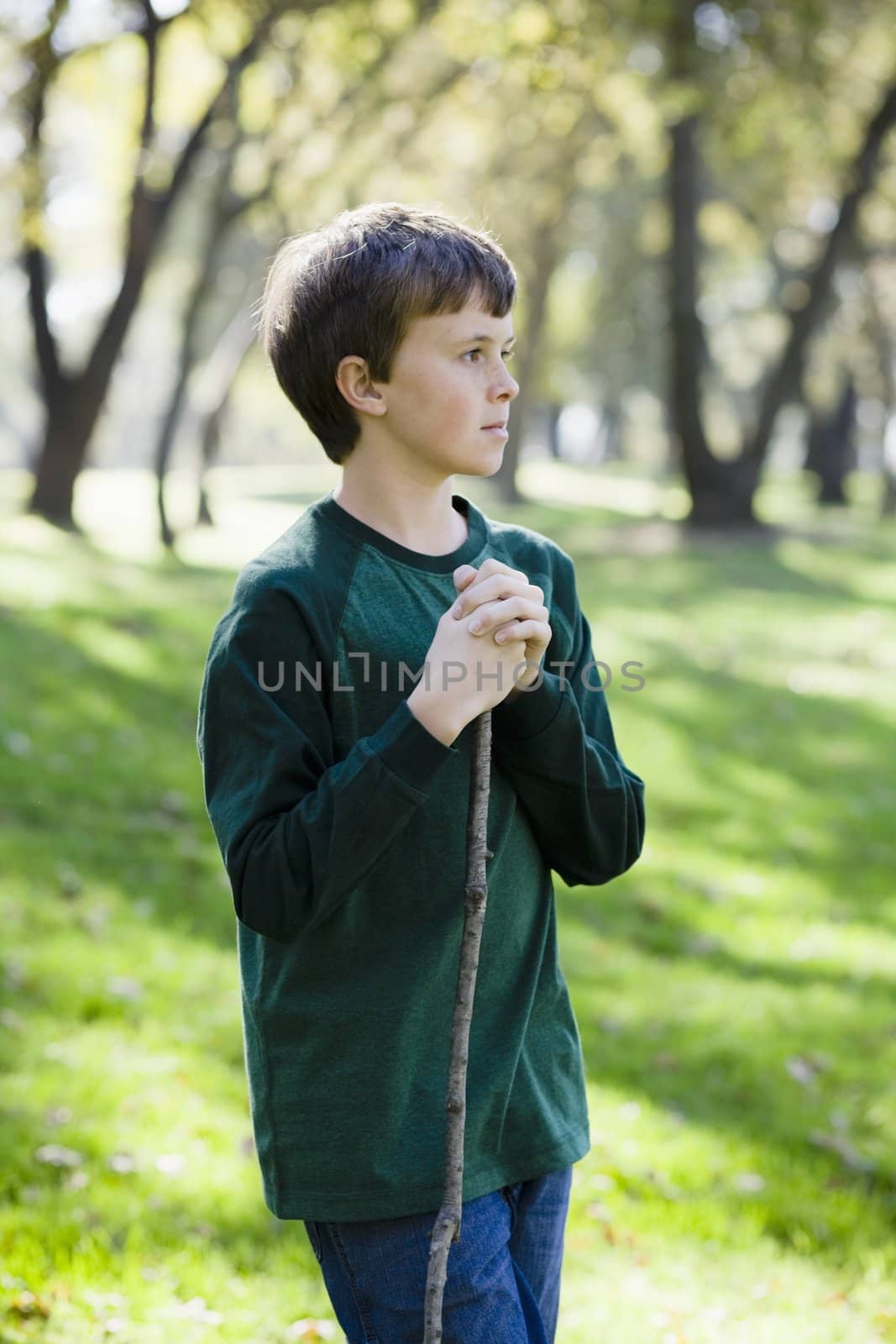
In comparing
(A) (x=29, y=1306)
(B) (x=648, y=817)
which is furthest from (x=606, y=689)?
(A) (x=29, y=1306)

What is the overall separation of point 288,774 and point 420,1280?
75cm

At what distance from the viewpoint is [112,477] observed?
4241 centimetres

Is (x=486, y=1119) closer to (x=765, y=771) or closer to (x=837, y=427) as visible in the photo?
(x=765, y=771)

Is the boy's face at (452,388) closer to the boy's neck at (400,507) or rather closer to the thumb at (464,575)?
the boy's neck at (400,507)

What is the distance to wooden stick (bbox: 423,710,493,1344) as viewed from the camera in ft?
6.44

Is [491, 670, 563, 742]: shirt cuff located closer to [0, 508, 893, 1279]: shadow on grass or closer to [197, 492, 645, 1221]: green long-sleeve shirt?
[197, 492, 645, 1221]: green long-sleeve shirt

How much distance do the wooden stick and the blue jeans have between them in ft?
0.23

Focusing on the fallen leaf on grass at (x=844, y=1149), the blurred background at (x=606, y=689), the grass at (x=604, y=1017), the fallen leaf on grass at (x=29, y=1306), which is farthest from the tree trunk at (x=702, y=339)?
the fallen leaf on grass at (x=29, y=1306)

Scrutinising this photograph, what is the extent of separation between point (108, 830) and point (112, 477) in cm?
3645

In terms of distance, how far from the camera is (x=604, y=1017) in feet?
18.8

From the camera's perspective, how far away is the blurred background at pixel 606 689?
4141 millimetres

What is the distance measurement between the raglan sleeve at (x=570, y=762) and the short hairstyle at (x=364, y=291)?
0.49 m

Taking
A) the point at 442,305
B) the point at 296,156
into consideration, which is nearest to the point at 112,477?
the point at 296,156

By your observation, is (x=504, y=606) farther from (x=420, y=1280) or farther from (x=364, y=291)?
(x=420, y=1280)
